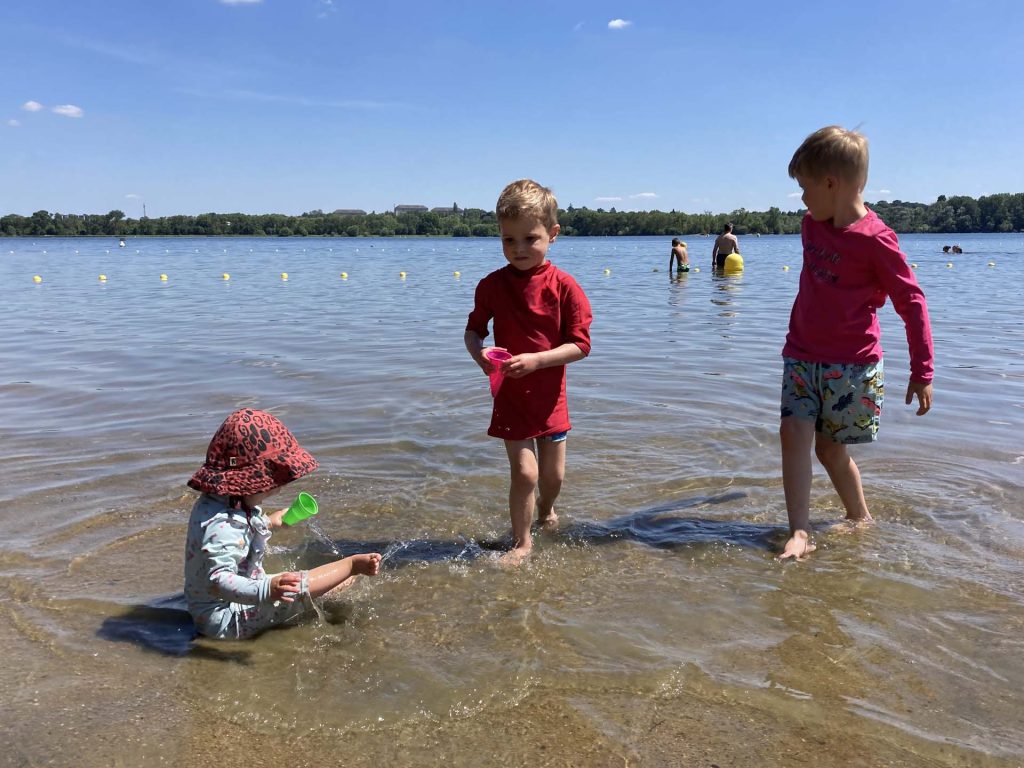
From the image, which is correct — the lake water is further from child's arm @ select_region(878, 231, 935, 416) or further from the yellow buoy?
the yellow buoy

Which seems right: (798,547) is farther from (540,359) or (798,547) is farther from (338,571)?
(338,571)

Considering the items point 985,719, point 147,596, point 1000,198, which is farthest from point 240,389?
point 1000,198

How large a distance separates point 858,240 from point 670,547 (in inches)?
67.0

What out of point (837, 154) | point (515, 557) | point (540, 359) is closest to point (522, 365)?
point (540, 359)

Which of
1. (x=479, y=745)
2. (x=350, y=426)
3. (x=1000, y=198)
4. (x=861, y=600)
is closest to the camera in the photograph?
(x=479, y=745)

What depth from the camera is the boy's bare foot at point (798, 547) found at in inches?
144

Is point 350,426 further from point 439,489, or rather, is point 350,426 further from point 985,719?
point 985,719

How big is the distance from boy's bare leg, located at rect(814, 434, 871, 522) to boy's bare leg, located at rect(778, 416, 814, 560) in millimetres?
128

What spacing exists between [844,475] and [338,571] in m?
2.63

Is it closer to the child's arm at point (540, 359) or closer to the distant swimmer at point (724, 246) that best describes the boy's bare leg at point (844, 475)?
the child's arm at point (540, 359)

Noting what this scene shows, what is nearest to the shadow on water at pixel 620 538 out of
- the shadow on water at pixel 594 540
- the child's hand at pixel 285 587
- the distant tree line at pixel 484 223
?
the shadow on water at pixel 594 540

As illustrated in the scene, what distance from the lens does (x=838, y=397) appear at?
3809 mm

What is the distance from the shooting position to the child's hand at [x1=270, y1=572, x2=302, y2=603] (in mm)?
2820

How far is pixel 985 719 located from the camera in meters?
2.35
